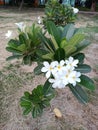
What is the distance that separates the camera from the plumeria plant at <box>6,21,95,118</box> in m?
1.63

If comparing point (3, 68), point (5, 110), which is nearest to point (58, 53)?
point (5, 110)

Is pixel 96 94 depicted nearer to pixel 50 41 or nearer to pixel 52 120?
pixel 52 120

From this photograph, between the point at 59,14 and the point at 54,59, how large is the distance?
3.05m

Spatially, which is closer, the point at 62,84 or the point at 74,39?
the point at 62,84

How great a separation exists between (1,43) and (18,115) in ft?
8.47

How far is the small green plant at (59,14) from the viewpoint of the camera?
4637 millimetres

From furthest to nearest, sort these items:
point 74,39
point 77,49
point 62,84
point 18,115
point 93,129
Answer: point 18,115 < point 93,129 < point 77,49 < point 74,39 < point 62,84

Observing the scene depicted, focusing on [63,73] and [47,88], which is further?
[47,88]

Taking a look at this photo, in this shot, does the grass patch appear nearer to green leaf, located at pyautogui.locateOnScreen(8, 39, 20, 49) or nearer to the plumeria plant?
the plumeria plant

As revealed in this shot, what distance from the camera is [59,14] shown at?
15.4 ft

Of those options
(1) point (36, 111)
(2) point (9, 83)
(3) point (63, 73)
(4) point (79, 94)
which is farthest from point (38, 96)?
(2) point (9, 83)

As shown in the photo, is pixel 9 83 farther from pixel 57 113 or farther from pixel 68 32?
pixel 68 32

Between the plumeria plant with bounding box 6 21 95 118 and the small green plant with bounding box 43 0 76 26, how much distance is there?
264 cm

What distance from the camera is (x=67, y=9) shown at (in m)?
4.73
